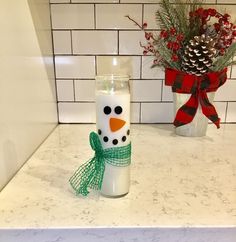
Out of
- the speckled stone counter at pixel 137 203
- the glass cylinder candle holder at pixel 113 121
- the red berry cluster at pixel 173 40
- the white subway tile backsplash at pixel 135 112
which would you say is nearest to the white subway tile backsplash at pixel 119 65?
the white subway tile backsplash at pixel 135 112

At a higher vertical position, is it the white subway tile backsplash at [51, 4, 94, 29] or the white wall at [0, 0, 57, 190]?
the white subway tile backsplash at [51, 4, 94, 29]

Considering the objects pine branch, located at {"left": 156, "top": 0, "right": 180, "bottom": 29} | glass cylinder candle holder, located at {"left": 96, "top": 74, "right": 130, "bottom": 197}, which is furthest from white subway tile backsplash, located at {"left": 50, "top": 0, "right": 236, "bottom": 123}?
glass cylinder candle holder, located at {"left": 96, "top": 74, "right": 130, "bottom": 197}

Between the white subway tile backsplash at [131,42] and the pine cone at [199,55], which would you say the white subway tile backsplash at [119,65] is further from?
the pine cone at [199,55]

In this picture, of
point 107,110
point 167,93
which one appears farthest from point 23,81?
point 167,93

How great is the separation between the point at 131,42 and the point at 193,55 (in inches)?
10.9

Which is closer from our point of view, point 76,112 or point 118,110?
point 118,110

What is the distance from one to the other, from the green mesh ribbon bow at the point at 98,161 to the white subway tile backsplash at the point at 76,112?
0.52 m

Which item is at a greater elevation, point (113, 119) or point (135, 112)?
point (113, 119)

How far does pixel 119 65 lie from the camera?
3.24 ft

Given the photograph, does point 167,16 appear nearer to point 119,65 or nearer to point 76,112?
point 119,65

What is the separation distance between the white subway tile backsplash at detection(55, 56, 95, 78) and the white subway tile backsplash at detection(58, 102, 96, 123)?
0.10 m

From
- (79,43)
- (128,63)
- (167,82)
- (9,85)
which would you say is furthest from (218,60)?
(9,85)

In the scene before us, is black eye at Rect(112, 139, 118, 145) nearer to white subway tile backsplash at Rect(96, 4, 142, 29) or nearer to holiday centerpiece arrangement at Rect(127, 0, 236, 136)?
holiday centerpiece arrangement at Rect(127, 0, 236, 136)

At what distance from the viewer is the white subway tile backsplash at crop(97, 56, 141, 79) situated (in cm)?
98
